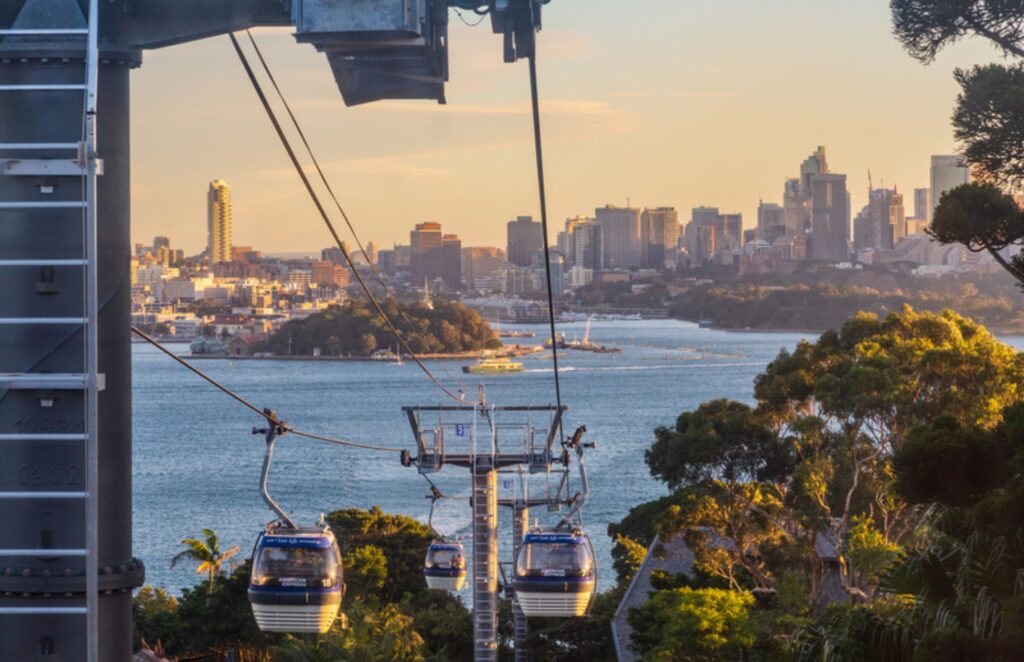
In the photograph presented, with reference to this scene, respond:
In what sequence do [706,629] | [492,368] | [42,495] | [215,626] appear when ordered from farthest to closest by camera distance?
[492,368] → [215,626] → [706,629] → [42,495]

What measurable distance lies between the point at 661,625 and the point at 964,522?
12.1 metres

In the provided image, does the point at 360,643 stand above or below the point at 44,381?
below

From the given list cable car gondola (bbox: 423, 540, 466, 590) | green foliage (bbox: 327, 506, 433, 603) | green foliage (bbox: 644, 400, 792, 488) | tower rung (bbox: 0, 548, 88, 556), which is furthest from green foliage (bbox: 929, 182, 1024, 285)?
green foliage (bbox: 327, 506, 433, 603)

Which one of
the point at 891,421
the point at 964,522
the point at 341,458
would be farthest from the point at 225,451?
the point at 964,522

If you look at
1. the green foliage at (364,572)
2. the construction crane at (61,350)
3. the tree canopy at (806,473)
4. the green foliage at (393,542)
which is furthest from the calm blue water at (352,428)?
the construction crane at (61,350)

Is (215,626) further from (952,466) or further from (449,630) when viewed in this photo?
(952,466)

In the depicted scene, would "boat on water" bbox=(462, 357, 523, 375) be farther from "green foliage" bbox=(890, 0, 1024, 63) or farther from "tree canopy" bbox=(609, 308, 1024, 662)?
"green foliage" bbox=(890, 0, 1024, 63)

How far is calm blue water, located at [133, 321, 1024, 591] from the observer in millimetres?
57250

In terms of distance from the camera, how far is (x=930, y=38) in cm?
1096

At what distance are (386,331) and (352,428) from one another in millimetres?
56666

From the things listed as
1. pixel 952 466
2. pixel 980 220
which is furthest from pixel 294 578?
pixel 980 220

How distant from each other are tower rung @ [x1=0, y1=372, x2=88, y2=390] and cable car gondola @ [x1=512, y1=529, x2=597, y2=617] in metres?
9.80

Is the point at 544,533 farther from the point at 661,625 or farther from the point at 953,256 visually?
the point at 953,256

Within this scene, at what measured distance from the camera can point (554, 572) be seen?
1441 centimetres
